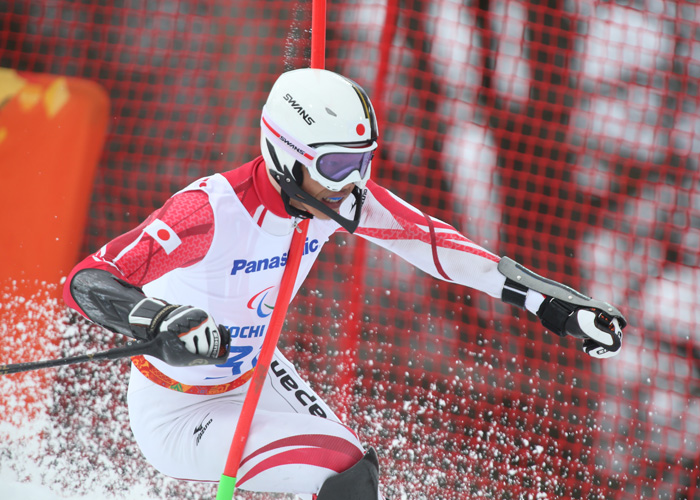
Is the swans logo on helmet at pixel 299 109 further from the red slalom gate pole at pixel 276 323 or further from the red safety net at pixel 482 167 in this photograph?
the red safety net at pixel 482 167

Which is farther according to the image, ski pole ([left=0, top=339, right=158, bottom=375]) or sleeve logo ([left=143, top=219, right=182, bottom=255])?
sleeve logo ([left=143, top=219, right=182, bottom=255])

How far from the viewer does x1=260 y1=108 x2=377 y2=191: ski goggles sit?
1638 millimetres

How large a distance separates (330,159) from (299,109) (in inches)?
5.3

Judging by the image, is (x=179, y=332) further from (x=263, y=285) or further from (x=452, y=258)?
(x=452, y=258)

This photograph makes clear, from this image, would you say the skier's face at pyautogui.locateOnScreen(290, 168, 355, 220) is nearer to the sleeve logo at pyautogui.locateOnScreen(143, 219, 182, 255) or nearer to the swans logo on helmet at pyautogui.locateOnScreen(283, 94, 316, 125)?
the swans logo on helmet at pyautogui.locateOnScreen(283, 94, 316, 125)

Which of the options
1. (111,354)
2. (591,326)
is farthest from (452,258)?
(111,354)

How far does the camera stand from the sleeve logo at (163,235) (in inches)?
62.1

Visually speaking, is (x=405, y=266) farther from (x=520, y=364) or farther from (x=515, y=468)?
(x=515, y=468)

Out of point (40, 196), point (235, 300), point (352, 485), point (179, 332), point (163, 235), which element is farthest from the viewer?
point (40, 196)

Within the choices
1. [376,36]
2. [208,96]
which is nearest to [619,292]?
[376,36]

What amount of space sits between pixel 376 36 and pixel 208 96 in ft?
3.32

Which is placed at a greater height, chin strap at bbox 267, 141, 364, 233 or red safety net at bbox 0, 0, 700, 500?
chin strap at bbox 267, 141, 364, 233

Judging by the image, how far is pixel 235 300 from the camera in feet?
5.94

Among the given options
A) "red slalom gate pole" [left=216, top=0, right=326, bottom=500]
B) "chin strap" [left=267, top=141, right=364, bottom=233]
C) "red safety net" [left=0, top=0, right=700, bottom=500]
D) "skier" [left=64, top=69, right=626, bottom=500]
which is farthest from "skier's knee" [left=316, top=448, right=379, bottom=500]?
"red safety net" [left=0, top=0, right=700, bottom=500]
